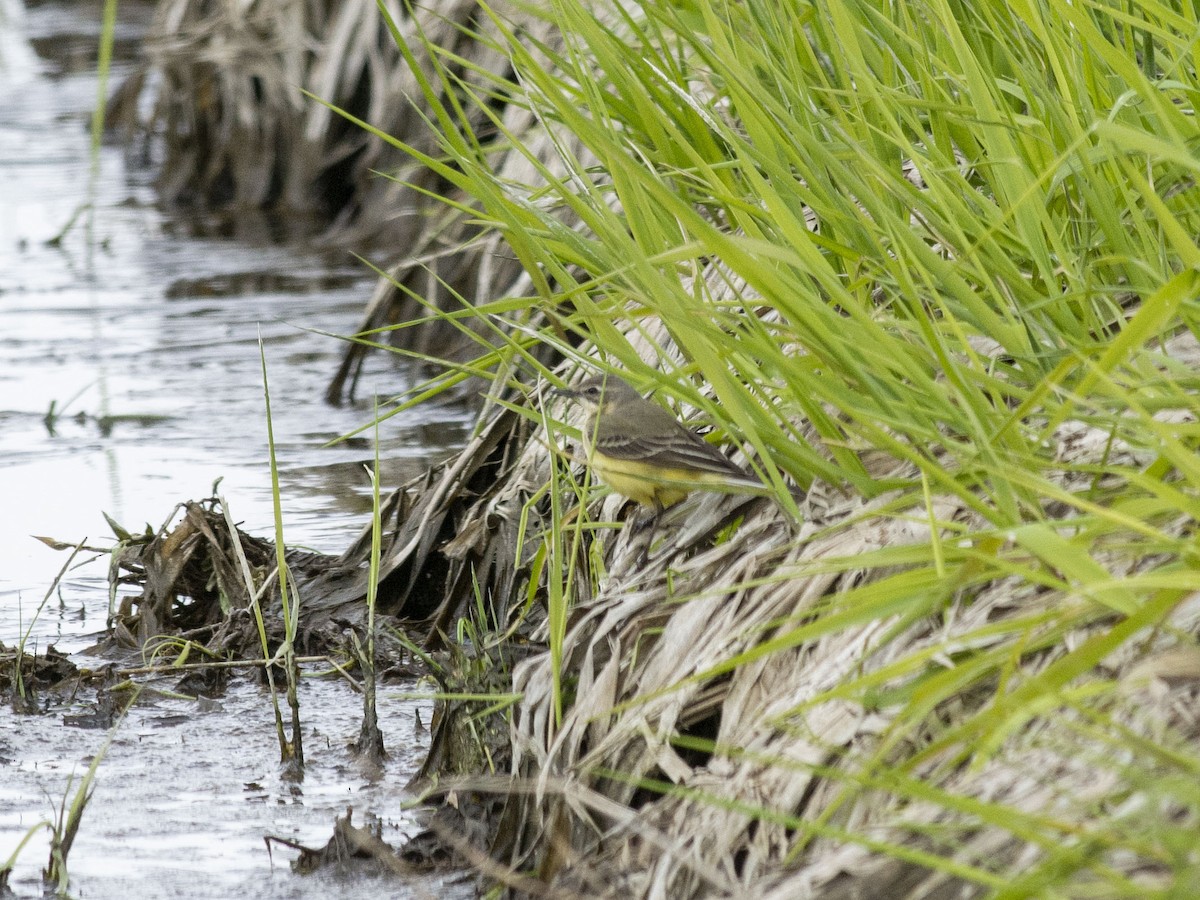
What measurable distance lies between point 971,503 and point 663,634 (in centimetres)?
70

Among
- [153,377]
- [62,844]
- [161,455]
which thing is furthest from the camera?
[153,377]

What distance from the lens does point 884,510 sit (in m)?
2.82

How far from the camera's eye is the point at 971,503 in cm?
260

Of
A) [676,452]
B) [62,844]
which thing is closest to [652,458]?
[676,452]

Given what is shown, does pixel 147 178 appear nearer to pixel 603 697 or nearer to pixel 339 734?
pixel 339 734

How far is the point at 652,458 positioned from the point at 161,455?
11.6ft

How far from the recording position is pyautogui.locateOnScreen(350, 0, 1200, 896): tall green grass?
2.41m

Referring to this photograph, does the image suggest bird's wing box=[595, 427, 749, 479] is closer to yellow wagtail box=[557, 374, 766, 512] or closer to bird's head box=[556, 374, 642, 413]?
yellow wagtail box=[557, 374, 766, 512]

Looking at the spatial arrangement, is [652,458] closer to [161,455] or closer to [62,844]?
[62,844]

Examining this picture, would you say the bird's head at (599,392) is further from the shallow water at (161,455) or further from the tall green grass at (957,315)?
the shallow water at (161,455)

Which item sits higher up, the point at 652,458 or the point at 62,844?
the point at 652,458

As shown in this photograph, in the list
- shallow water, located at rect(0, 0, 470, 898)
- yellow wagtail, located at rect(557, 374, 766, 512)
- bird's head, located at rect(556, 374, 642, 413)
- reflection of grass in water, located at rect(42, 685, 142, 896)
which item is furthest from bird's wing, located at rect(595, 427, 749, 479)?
reflection of grass in water, located at rect(42, 685, 142, 896)

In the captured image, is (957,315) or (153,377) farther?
(153,377)

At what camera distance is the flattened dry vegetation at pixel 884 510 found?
234cm
